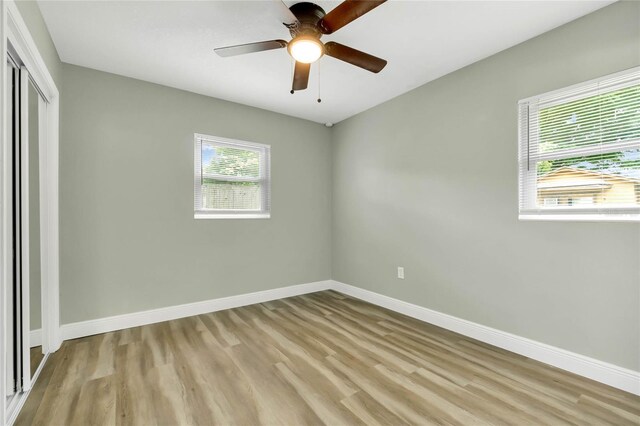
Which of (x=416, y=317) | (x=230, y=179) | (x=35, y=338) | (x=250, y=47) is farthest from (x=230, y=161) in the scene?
(x=416, y=317)

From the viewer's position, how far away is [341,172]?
4383 millimetres

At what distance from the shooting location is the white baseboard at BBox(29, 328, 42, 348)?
205cm

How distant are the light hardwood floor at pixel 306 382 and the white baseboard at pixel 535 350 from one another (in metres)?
0.07

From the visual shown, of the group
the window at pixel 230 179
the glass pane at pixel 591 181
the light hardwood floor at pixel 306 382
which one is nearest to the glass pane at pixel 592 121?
the glass pane at pixel 591 181

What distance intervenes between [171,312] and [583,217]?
3890 mm

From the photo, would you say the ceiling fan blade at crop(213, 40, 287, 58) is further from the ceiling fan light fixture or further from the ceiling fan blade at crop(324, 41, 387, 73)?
the ceiling fan blade at crop(324, 41, 387, 73)

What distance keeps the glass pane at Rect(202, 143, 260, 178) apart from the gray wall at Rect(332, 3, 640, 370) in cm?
148

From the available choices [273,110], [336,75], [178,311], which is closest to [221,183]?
[273,110]

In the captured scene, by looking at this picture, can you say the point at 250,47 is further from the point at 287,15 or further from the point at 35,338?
the point at 35,338

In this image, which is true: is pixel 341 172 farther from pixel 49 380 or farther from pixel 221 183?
pixel 49 380

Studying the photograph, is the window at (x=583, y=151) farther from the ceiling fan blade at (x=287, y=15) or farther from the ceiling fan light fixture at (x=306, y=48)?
the ceiling fan blade at (x=287, y=15)

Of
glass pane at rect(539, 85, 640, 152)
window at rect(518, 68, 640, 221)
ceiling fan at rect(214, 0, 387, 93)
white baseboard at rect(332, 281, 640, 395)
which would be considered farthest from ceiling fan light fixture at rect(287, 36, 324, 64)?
white baseboard at rect(332, 281, 640, 395)

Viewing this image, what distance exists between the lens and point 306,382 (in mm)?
2023

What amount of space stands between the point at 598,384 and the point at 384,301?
1.98 m
